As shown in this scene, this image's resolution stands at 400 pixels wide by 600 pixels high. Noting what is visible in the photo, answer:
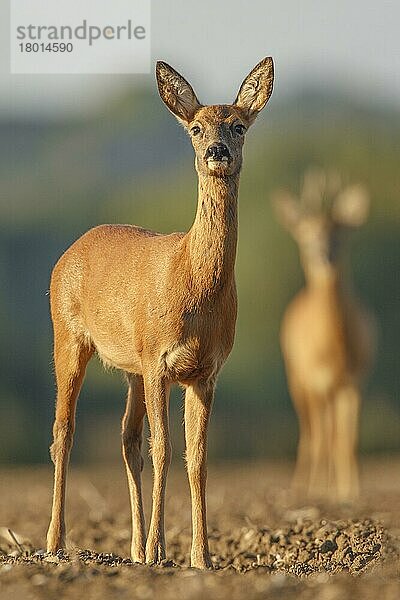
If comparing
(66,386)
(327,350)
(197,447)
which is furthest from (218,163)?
(327,350)

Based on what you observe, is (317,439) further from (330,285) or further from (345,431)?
(330,285)

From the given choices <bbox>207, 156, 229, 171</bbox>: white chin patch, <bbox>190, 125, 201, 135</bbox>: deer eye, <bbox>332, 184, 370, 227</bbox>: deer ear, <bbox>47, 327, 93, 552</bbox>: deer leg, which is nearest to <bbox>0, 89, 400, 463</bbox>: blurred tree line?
<bbox>332, 184, 370, 227</bbox>: deer ear

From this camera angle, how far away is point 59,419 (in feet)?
33.6

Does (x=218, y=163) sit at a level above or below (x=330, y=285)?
above

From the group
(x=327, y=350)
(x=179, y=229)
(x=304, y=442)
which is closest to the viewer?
(x=327, y=350)

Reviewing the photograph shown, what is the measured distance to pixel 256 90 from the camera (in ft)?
30.5

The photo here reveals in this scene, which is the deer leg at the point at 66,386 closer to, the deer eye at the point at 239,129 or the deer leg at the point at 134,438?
the deer leg at the point at 134,438

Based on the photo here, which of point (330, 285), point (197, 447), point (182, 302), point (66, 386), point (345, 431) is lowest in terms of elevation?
point (345, 431)

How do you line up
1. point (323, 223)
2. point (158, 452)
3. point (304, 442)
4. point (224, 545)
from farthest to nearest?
1. point (304, 442)
2. point (323, 223)
3. point (224, 545)
4. point (158, 452)

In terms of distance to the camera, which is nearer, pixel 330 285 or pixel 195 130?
pixel 195 130

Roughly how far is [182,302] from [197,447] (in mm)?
928

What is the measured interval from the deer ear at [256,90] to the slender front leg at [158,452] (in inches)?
69.1

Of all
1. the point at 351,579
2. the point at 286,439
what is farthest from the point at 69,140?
the point at 351,579

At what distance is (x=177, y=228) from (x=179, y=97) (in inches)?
526
